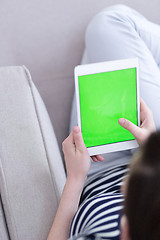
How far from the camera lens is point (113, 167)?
81cm

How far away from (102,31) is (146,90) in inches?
8.4

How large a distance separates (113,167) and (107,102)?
198mm

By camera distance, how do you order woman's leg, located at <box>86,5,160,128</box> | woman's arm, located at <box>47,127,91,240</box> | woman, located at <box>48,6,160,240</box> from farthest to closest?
woman's leg, located at <box>86,5,160,128</box> → woman's arm, located at <box>47,127,91,240</box> → woman, located at <box>48,6,160,240</box>

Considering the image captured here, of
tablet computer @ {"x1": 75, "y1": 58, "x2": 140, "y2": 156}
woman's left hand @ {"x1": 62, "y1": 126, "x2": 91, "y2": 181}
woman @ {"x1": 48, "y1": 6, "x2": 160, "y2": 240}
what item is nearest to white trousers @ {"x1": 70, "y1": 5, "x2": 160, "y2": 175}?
woman @ {"x1": 48, "y1": 6, "x2": 160, "y2": 240}

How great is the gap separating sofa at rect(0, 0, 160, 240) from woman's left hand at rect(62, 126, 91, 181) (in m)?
0.08

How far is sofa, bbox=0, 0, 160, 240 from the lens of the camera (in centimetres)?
68

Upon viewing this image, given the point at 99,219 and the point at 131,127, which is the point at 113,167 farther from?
the point at 99,219

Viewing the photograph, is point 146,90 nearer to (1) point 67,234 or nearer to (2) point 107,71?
(2) point 107,71

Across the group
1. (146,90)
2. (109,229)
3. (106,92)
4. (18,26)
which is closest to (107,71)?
(106,92)

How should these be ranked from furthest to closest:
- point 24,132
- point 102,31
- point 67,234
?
1. point 102,31
2. point 24,132
3. point 67,234

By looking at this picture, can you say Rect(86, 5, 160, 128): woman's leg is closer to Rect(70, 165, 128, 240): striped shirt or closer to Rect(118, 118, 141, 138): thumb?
Rect(118, 118, 141, 138): thumb

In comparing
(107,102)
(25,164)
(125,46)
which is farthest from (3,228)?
(125,46)

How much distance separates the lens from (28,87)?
772 millimetres

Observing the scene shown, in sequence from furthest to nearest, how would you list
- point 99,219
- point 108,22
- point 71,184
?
point 108,22, point 71,184, point 99,219
